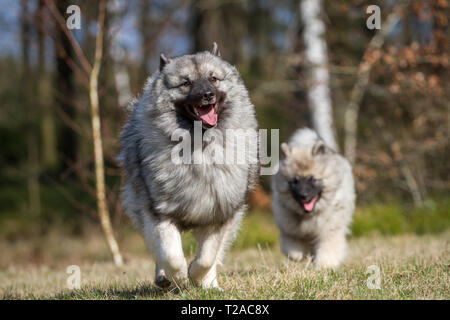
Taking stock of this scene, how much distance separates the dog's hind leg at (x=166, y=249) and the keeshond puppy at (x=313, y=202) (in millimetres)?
2358

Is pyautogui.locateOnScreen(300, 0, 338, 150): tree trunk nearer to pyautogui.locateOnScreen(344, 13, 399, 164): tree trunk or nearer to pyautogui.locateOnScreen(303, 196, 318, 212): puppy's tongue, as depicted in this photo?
pyautogui.locateOnScreen(344, 13, 399, 164): tree trunk

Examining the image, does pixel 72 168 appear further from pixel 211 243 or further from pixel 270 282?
pixel 270 282

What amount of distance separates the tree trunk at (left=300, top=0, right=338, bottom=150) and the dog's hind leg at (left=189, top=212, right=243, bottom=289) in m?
5.96

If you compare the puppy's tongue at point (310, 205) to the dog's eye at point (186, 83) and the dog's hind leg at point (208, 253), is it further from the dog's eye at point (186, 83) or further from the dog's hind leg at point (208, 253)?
the dog's eye at point (186, 83)

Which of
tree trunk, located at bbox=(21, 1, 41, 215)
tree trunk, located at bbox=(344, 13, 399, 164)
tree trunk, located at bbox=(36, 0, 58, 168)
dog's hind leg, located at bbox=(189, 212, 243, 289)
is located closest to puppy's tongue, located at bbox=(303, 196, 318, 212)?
dog's hind leg, located at bbox=(189, 212, 243, 289)

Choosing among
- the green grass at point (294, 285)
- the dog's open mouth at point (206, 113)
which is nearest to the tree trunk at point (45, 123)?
the green grass at point (294, 285)

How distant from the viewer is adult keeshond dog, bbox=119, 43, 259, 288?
3.75 metres

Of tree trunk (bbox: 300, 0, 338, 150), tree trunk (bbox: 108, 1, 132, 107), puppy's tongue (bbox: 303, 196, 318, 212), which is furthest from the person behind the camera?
tree trunk (bbox: 300, 0, 338, 150)

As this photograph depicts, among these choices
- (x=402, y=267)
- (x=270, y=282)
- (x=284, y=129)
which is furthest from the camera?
(x=284, y=129)

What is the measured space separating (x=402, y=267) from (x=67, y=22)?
5.23 metres

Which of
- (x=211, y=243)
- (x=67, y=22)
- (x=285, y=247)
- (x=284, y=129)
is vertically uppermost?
(x=67, y=22)

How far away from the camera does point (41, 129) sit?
19281mm
